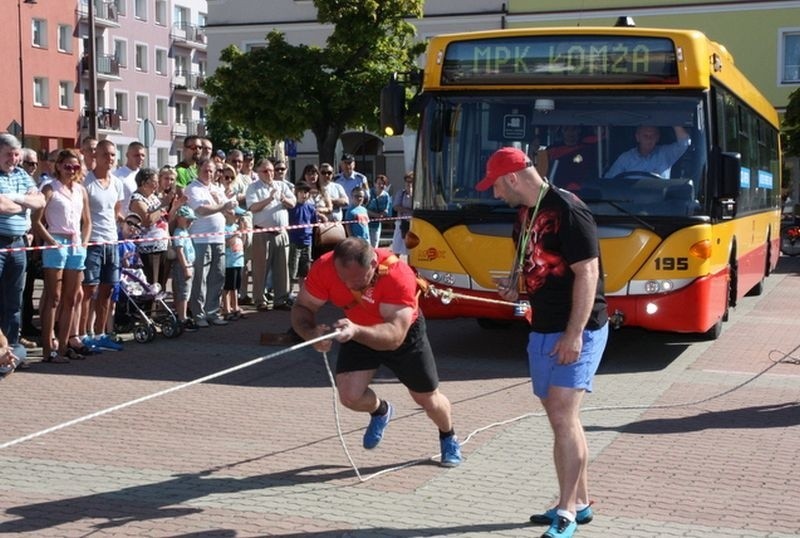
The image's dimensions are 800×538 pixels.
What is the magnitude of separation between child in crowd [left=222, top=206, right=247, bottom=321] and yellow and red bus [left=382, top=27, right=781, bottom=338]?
346 cm

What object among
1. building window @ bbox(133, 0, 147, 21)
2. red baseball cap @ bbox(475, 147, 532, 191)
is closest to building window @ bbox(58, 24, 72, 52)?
building window @ bbox(133, 0, 147, 21)

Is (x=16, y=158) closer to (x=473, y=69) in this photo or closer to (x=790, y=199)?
(x=473, y=69)

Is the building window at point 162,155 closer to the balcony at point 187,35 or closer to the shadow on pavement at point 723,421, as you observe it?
the balcony at point 187,35

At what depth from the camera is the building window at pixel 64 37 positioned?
220ft

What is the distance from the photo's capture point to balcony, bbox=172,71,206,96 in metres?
79.6

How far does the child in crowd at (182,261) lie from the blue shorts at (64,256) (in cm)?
213

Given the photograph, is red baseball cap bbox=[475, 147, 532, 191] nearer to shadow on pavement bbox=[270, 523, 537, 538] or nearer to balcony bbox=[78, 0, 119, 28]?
shadow on pavement bbox=[270, 523, 537, 538]

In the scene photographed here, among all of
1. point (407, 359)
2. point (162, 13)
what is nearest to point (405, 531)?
point (407, 359)

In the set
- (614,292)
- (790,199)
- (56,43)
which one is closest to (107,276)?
(614,292)

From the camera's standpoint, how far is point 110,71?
71000 millimetres

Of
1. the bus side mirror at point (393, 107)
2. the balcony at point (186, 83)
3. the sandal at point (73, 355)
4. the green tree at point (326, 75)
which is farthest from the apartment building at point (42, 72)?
the bus side mirror at point (393, 107)

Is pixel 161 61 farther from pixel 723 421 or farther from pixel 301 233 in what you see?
pixel 723 421

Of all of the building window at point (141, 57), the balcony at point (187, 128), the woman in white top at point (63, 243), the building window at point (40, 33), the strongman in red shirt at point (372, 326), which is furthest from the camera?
the balcony at point (187, 128)

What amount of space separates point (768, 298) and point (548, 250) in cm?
1401
